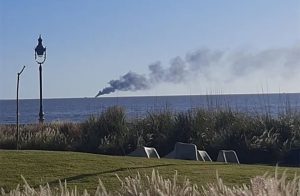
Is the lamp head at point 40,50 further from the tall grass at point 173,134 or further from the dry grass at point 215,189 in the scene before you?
the dry grass at point 215,189

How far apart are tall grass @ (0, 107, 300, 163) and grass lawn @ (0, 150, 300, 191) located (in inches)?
228

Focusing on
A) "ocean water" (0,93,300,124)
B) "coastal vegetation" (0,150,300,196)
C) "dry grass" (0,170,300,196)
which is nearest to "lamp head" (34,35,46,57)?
"ocean water" (0,93,300,124)

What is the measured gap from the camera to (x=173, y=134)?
63.9 feet

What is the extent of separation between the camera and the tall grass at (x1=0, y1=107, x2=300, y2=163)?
58.4 ft

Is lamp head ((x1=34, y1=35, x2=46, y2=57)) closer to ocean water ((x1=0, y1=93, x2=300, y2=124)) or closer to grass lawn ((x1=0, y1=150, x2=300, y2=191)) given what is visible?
ocean water ((x1=0, y1=93, x2=300, y2=124))

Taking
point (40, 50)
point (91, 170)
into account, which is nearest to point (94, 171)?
point (91, 170)

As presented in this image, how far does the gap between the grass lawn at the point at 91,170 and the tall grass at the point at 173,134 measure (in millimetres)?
5792

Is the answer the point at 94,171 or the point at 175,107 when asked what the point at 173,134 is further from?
the point at 175,107

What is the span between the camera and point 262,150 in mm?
17406

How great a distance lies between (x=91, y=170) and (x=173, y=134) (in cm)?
860

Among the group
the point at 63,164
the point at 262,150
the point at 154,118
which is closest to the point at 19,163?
the point at 63,164

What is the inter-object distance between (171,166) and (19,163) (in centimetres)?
249

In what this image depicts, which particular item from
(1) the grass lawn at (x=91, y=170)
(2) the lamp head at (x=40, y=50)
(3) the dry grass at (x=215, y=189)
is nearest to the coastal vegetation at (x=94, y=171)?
(1) the grass lawn at (x=91, y=170)

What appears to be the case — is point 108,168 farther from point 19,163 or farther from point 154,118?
point 154,118
